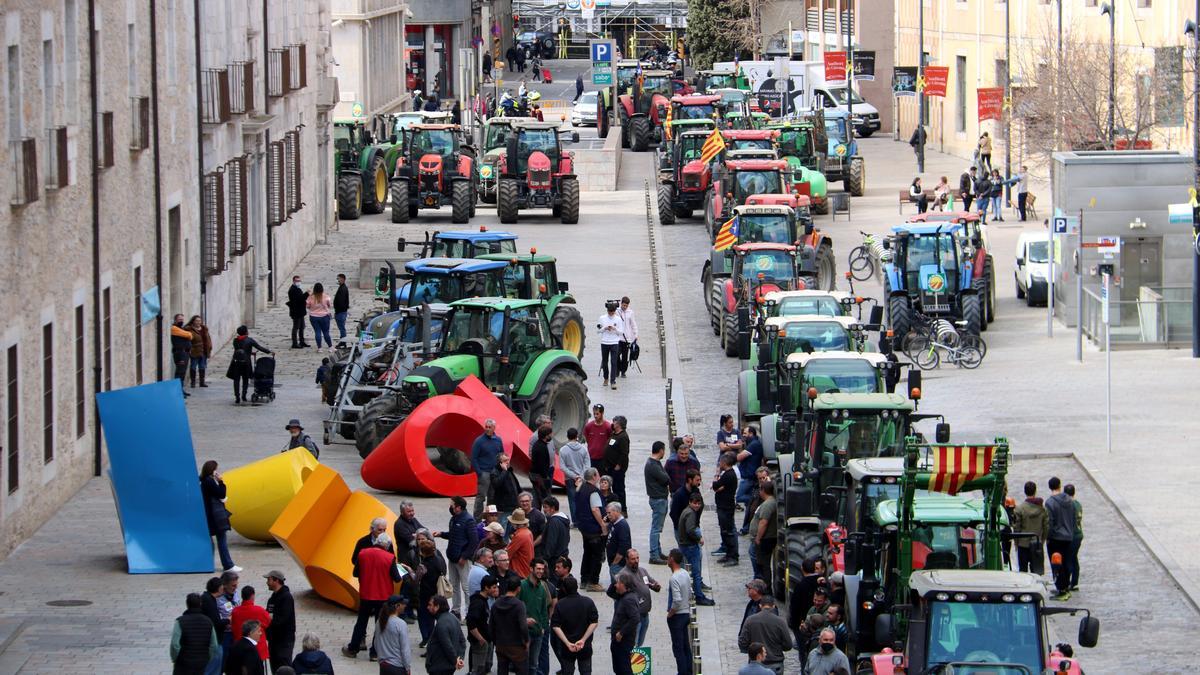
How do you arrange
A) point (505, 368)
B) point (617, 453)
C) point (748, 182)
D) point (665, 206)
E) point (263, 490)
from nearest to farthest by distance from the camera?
1. point (263, 490)
2. point (617, 453)
3. point (505, 368)
4. point (748, 182)
5. point (665, 206)

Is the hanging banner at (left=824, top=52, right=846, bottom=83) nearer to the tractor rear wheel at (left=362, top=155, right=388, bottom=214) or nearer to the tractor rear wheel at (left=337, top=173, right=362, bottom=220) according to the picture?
the tractor rear wheel at (left=362, top=155, right=388, bottom=214)

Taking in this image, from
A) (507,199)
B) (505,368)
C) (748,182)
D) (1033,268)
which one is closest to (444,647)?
(505,368)

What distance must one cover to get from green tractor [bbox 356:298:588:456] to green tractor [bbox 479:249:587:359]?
15.4ft

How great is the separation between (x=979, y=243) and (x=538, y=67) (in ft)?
269

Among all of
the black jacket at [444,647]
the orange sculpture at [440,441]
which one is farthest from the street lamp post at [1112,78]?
the black jacket at [444,647]

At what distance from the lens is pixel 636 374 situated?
36.2 metres

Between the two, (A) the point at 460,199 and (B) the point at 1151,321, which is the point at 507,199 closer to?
(A) the point at 460,199

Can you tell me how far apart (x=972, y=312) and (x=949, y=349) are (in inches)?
70.8

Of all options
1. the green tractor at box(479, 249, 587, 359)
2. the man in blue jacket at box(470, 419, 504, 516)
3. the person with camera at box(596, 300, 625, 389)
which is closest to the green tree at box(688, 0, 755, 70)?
the green tractor at box(479, 249, 587, 359)

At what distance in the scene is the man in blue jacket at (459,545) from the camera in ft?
68.8

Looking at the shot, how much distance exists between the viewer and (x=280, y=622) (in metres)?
18.5

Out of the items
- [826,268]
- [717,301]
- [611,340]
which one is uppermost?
[826,268]

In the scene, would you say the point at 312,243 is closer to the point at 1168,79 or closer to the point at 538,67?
the point at 1168,79

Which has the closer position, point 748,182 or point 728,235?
point 728,235
